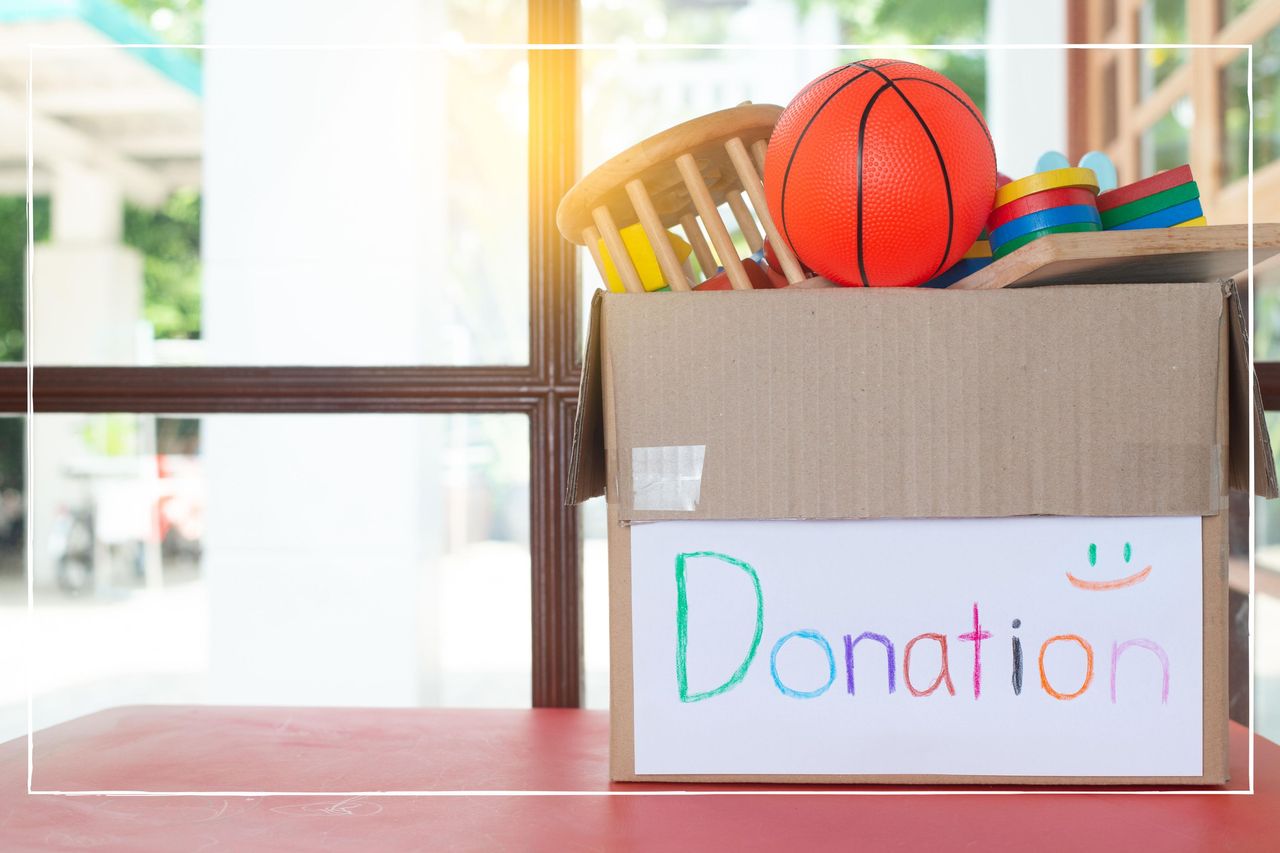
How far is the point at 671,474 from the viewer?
0.81 meters

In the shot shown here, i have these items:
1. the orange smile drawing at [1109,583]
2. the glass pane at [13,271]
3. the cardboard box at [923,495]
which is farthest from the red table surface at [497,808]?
the glass pane at [13,271]

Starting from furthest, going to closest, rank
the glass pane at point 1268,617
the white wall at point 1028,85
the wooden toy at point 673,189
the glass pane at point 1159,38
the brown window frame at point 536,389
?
the white wall at point 1028,85
the glass pane at point 1159,38
the glass pane at point 1268,617
the brown window frame at point 536,389
the wooden toy at point 673,189

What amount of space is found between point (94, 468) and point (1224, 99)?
2511mm

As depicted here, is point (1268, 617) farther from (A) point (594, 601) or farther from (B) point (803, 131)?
(B) point (803, 131)

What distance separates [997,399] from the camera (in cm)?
80

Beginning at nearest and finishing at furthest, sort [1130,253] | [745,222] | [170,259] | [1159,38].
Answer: [1130,253], [745,222], [170,259], [1159,38]

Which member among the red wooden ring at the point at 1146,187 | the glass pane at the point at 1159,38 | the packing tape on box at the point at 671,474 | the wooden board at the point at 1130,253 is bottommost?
the packing tape on box at the point at 671,474

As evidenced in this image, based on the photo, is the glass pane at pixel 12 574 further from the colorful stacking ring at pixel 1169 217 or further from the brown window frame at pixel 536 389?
the colorful stacking ring at pixel 1169 217

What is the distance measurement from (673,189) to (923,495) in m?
0.39

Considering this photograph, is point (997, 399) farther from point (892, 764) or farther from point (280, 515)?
point (280, 515)

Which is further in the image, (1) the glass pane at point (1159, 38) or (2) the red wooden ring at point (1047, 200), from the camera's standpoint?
(1) the glass pane at point (1159, 38)

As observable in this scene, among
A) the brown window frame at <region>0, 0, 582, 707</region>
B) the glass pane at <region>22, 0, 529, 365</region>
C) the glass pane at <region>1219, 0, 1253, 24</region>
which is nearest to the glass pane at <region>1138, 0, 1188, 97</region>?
the glass pane at <region>1219, 0, 1253, 24</region>

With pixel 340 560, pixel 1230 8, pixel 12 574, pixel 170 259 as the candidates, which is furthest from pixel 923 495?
pixel 12 574

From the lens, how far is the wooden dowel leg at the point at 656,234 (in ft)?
2.83
